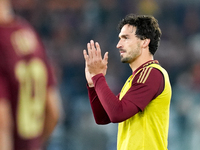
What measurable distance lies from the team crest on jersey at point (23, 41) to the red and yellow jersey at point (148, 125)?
126cm

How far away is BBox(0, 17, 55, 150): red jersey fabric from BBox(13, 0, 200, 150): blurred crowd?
4.27 meters

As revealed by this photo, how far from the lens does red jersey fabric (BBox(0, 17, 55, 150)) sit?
4.12 feet

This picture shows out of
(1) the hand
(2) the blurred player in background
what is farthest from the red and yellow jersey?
(2) the blurred player in background

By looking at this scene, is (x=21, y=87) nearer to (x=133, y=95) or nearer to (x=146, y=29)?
(x=133, y=95)

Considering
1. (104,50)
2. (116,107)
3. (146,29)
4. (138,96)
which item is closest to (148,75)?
(138,96)

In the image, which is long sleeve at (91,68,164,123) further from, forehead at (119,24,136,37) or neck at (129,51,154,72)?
forehead at (119,24,136,37)

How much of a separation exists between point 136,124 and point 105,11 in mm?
5028

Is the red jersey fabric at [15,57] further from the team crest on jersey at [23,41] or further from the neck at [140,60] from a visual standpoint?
the neck at [140,60]

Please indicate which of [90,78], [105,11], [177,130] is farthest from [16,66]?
[105,11]

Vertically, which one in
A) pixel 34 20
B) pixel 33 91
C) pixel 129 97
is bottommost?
pixel 129 97

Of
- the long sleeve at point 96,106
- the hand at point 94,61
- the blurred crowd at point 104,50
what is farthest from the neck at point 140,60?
the blurred crowd at point 104,50

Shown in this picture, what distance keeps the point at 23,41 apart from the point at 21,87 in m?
0.18

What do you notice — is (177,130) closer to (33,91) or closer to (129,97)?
(129,97)

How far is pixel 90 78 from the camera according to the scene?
2738 mm
